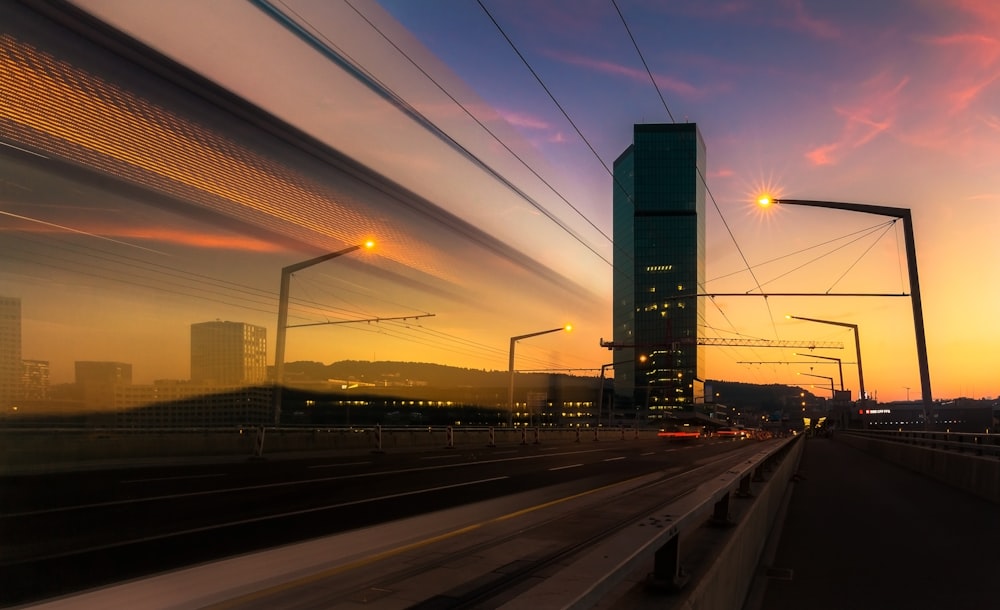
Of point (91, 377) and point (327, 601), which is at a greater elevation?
point (91, 377)

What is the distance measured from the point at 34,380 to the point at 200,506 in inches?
217

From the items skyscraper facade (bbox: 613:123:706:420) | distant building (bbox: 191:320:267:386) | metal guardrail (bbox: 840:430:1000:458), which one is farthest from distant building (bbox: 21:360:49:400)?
skyscraper facade (bbox: 613:123:706:420)

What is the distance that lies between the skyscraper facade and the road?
73.9 meters

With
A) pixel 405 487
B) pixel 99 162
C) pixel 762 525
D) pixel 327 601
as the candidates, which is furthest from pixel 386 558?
pixel 99 162

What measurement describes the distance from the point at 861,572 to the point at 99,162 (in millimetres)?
14367

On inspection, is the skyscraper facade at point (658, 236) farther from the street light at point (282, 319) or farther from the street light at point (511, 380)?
the street light at point (282, 319)

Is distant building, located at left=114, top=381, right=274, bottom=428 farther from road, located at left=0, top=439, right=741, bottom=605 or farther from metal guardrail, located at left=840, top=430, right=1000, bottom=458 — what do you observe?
metal guardrail, located at left=840, top=430, right=1000, bottom=458

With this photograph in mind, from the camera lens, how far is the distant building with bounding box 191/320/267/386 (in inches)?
834

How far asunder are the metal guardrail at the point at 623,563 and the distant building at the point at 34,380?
12636 millimetres

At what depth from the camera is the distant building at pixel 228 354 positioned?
69.5ft

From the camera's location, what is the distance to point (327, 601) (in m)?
4.59

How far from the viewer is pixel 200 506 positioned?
34.6 feet

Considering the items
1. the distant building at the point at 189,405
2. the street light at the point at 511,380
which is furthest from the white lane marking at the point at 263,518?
the street light at the point at 511,380

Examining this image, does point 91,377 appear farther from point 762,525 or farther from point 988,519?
point 988,519
